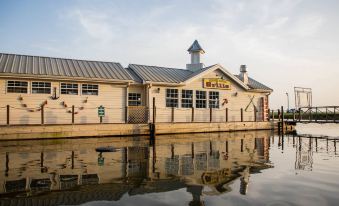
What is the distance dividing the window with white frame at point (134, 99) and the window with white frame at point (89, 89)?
3.10 m

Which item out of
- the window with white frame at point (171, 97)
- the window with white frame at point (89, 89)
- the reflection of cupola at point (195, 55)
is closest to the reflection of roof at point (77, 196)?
the window with white frame at point (89, 89)

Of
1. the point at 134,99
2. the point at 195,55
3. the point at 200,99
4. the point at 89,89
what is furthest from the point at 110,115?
the point at 195,55

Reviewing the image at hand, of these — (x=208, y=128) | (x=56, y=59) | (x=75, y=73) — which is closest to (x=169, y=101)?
(x=208, y=128)

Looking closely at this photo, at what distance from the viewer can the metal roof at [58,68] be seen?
18952 millimetres

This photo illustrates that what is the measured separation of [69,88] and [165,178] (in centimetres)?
1378

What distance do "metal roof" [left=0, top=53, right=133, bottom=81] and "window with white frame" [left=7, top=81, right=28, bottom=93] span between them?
2.45 ft

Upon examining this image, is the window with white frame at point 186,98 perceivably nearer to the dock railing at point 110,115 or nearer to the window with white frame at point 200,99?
the dock railing at point 110,115

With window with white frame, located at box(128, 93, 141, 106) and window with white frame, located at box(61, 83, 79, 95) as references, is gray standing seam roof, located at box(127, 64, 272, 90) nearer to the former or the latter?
window with white frame, located at box(128, 93, 141, 106)

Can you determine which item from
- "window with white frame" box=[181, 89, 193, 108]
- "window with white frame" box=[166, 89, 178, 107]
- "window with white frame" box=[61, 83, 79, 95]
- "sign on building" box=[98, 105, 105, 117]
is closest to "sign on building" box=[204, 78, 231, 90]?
"window with white frame" box=[181, 89, 193, 108]

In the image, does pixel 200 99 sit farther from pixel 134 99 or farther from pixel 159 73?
pixel 134 99

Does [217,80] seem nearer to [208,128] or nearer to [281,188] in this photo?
[208,128]

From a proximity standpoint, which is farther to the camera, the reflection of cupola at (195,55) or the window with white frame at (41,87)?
the reflection of cupola at (195,55)

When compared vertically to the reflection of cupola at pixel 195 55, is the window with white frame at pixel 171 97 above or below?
below

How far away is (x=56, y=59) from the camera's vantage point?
22.8 metres
